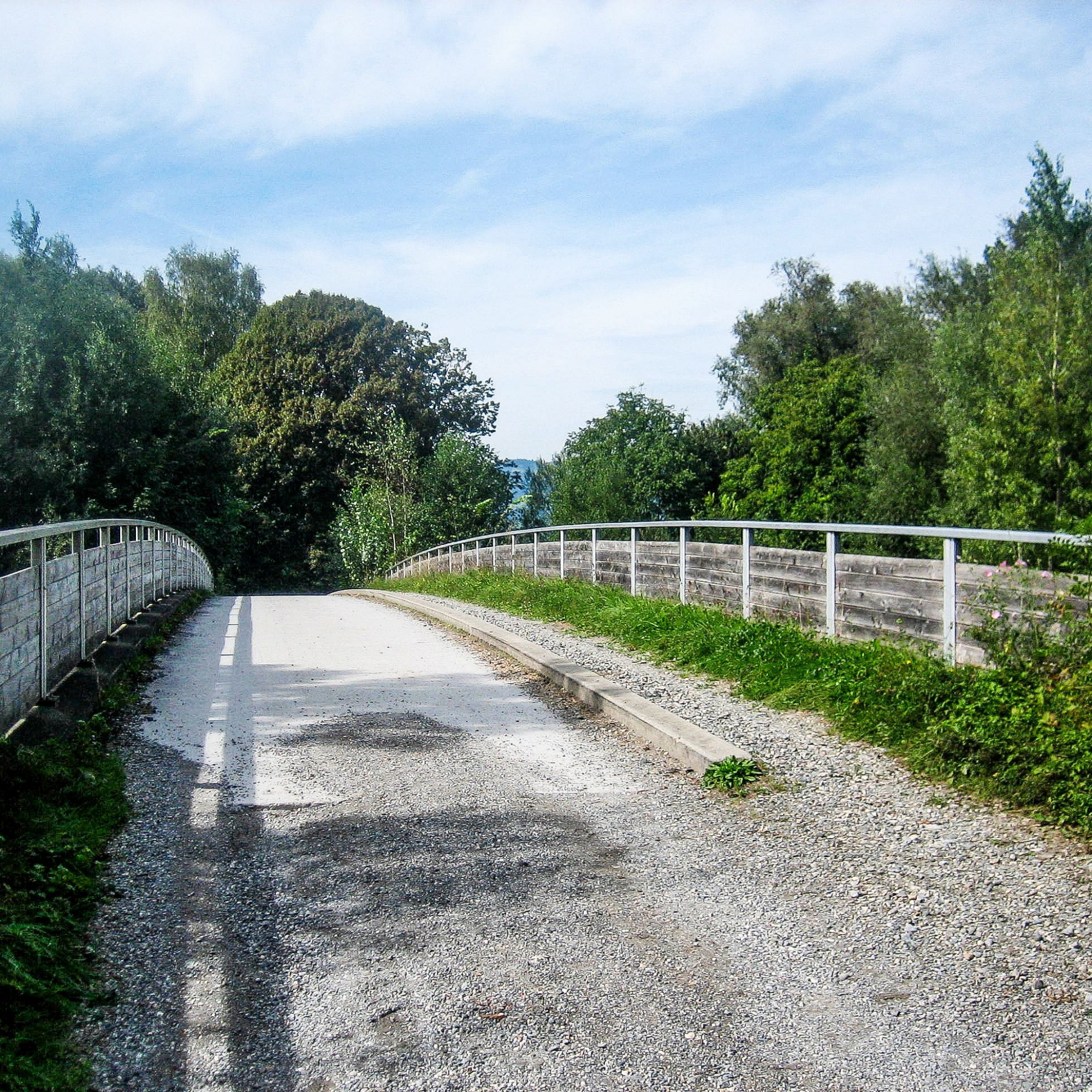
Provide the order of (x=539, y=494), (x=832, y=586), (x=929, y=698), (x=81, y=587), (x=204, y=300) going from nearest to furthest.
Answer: (x=929, y=698)
(x=81, y=587)
(x=832, y=586)
(x=204, y=300)
(x=539, y=494)

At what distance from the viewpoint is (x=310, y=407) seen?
176ft

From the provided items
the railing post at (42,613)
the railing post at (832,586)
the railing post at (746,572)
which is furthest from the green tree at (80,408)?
the railing post at (832,586)

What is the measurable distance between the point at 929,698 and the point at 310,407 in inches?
1975

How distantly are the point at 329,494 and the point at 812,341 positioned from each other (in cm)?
2684

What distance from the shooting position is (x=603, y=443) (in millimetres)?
56594

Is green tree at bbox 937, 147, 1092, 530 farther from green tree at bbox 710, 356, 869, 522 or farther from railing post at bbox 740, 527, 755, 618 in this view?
railing post at bbox 740, 527, 755, 618

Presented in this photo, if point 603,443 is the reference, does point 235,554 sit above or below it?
below

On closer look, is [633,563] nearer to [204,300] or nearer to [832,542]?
[832,542]

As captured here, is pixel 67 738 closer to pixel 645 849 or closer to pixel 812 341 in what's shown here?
pixel 645 849

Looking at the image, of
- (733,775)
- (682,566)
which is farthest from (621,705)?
(682,566)

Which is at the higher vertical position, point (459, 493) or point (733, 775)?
point (459, 493)

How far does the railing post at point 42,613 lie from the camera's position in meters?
6.75

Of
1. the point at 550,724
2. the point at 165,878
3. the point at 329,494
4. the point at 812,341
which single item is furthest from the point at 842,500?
the point at 165,878

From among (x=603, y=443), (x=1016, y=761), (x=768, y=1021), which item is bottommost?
(x=768, y=1021)
